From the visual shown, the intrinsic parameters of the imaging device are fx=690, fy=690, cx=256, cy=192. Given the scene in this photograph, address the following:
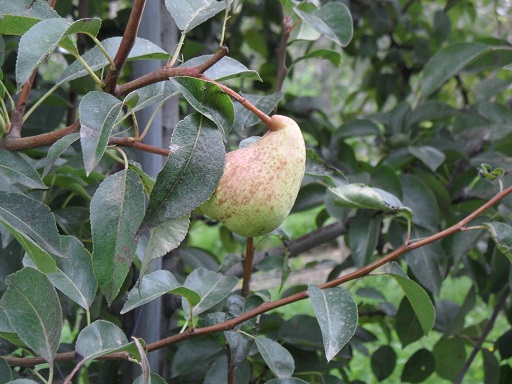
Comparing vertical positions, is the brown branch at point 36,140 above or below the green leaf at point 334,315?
above

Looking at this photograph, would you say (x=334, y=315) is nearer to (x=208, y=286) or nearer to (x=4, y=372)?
(x=208, y=286)

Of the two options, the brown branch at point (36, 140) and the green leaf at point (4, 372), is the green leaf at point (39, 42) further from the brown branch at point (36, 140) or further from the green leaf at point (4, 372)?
the green leaf at point (4, 372)

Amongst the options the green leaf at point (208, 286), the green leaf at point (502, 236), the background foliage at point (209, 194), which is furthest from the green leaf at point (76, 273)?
the green leaf at point (502, 236)

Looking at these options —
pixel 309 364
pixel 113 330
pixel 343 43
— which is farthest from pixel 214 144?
pixel 309 364

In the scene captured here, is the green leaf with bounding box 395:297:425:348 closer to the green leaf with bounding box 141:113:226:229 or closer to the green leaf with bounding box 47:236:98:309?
the green leaf with bounding box 47:236:98:309

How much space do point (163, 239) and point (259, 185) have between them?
10cm

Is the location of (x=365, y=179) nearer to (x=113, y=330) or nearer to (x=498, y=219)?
(x=498, y=219)

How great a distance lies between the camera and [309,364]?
1.09 meters

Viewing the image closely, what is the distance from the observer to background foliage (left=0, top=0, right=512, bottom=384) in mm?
587

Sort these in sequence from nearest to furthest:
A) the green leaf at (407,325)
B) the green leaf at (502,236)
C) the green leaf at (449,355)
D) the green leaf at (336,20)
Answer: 1. the green leaf at (502,236)
2. the green leaf at (336,20)
3. the green leaf at (407,325)
4. the green leaf at (449,355)

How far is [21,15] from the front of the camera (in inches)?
25.0

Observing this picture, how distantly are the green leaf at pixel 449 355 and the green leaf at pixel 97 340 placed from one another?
0.83 metres

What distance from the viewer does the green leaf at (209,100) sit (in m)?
0.58

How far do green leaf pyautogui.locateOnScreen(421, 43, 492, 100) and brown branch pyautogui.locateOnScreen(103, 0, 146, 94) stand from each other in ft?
2.62
